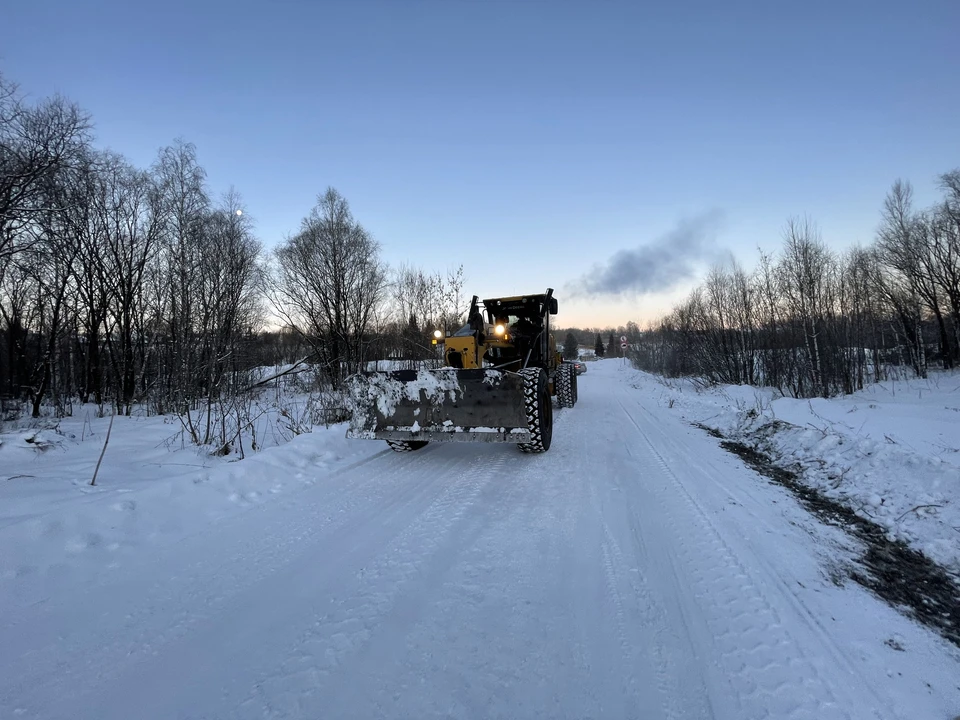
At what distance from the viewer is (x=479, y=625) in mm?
2426

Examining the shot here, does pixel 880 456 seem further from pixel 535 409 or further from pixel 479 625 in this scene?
pixel 479 625

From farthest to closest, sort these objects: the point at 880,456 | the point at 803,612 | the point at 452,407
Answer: the point at 452,407 → the point at 880,456 → the point at 803,612

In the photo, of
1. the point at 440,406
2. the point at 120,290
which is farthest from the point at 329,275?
the point at 440,406

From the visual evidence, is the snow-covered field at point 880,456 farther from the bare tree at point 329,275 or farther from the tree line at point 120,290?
the bare tree at point 329,275

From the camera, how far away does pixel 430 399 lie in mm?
6383

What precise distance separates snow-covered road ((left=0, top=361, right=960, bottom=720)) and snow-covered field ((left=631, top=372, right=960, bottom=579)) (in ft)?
2.57

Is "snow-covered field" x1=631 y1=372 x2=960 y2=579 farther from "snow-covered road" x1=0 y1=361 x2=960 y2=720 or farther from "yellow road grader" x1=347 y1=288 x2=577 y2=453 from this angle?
"yellow road grader" x1=347 y1=288 x2=577 y2=453

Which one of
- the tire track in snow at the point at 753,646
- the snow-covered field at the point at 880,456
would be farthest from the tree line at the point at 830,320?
the tire track in snow at the point at 753,646

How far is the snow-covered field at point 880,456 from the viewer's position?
373cm

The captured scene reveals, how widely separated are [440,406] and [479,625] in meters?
4.03

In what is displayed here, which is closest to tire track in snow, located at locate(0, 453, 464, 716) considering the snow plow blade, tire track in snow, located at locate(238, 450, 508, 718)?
tire track in snow, located at locate(238, 450, 508, 718)

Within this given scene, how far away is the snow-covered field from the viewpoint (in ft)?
12.2

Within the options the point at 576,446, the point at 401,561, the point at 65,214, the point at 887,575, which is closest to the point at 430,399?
the point at 576,446

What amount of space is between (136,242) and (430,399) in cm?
1826
